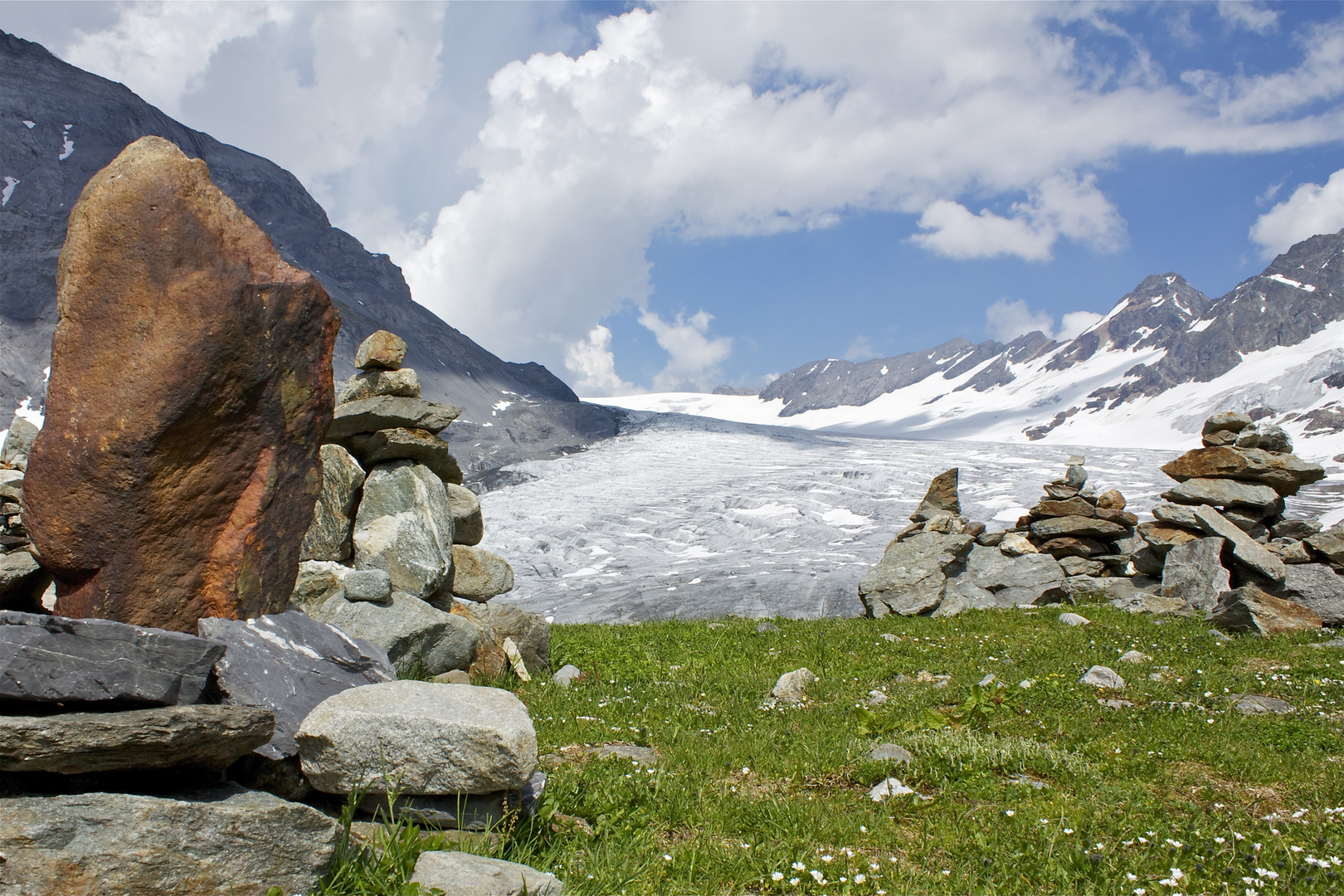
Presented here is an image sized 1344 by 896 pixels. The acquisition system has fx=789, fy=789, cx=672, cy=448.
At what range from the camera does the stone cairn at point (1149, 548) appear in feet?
55.0

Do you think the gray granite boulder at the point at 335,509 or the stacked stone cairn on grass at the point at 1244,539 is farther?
the stacked stone cairn on grass at the point at 1244,539

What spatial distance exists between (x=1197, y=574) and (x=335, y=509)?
1751 centimetres

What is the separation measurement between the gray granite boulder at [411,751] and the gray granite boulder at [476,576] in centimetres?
805

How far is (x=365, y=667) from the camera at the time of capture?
648 centimetres

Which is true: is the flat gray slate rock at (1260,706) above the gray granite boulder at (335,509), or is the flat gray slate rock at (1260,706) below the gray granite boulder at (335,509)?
below

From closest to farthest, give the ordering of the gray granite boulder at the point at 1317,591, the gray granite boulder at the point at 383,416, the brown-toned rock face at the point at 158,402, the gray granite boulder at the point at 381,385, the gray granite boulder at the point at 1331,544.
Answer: the brown-toned rock face at the point at 158,402, the gray granite boulder at the point at 383,416, the gray granite boulder at the point at 381,385, the gray granite boulder at the point at 1317,591, the gray granite boulder at the point at 1331,544

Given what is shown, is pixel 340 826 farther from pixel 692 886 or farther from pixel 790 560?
pixel 790 560

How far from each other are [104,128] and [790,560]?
8594 centimetres

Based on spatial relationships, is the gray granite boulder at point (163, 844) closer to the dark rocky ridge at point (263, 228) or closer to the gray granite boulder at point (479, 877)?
the gray granite boulder at point (479, 877)

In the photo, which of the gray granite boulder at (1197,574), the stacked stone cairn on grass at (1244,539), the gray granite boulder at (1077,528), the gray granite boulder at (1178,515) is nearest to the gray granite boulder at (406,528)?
the stacked stone cairn on grass at (1244,539)

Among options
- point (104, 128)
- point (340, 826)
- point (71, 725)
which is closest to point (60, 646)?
point (71, 725)

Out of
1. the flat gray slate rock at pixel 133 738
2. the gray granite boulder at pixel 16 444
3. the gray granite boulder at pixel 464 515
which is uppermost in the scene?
the gray granite boulder at pixel 16 444

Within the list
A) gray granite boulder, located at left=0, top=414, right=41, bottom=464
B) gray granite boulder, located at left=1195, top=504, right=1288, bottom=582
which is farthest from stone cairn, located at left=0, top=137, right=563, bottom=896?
gray granite boulder, located at left=1195, top=504, right=1288, bottom=582

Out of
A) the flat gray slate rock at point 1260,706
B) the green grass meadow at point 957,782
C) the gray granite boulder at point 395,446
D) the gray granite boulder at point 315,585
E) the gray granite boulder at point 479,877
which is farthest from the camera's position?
the gray granite boulder at point 395,446
